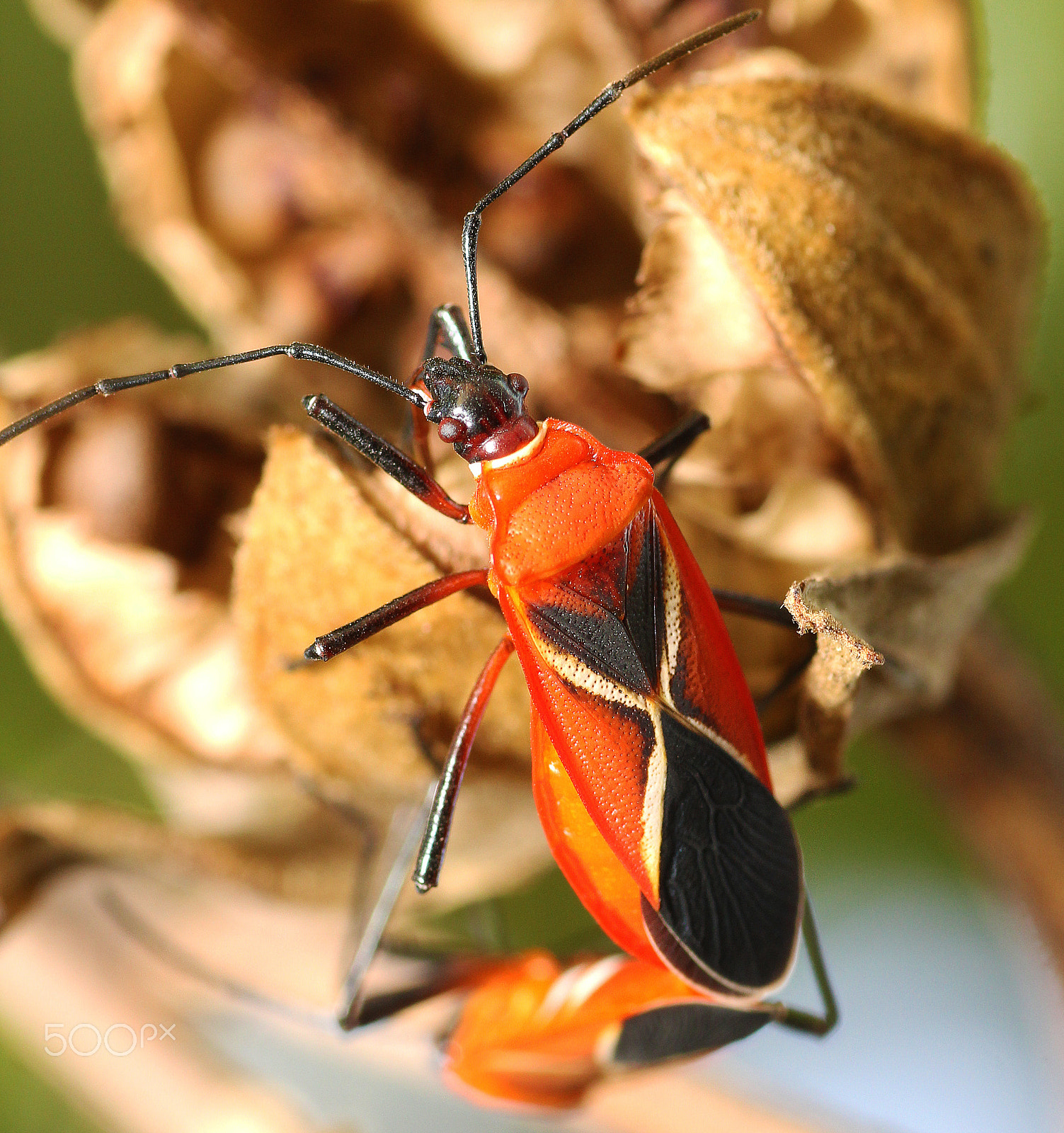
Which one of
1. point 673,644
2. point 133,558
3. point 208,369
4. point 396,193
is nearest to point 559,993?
point 673,644

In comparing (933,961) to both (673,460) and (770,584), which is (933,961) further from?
(673,460)

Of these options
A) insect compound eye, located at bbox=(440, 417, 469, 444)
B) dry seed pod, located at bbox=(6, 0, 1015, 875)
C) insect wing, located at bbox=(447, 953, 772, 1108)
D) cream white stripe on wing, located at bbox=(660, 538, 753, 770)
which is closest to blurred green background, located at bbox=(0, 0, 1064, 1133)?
dry seed pod, located at bbox=(6, 0, 1015, 875)

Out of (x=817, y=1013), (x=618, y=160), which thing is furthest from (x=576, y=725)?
(x=618, y=160)

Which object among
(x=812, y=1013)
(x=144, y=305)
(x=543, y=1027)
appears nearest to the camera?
(x=812, y=1013)

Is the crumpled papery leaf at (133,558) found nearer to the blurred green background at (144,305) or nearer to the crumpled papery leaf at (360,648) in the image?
the crumpled papery leaf at (360,648)

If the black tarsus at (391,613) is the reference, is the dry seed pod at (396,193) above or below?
above

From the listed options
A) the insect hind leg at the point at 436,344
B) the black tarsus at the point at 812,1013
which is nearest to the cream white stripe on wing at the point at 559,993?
the black tarsus at the point at 812,1013

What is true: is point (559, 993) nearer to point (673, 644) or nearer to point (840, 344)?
point (673, 644)
